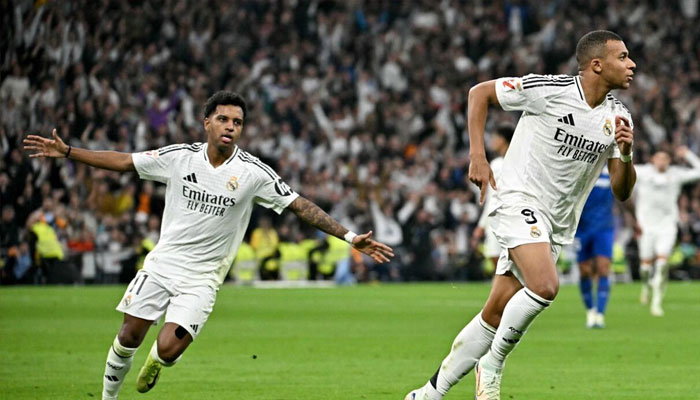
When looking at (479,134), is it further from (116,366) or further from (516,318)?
(116,366)

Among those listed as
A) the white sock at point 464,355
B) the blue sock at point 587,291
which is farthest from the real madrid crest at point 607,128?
the blue sock at point 587,291

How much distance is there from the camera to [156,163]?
8.77m

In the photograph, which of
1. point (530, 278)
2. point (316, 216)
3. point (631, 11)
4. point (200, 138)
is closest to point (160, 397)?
point (316, 216)

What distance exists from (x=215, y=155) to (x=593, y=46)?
2794mm

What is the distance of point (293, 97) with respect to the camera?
101ft

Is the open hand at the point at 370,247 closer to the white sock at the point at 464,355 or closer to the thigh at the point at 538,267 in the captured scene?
the white sock at the point at 464,355

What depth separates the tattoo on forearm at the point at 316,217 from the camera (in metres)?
8.54

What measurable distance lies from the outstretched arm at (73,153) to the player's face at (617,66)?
3.41 meters

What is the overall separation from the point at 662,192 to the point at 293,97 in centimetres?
1282

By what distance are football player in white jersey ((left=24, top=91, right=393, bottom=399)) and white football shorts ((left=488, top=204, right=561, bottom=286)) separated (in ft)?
2.77

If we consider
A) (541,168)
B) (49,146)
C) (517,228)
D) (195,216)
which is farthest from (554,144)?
(49,146)

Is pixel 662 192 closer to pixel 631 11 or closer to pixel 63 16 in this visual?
pixel 63 16

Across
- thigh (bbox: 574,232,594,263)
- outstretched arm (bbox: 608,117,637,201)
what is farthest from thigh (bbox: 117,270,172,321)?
thigh (bbox: 574,232,594,263)

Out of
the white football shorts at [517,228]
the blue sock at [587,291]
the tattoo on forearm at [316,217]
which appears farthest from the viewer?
the blue sock at [587,291]
